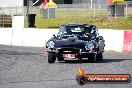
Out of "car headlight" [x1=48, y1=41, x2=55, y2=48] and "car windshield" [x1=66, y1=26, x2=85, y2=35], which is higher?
"car windshield" [x1=66, y1=26, x2=85, y2=35]

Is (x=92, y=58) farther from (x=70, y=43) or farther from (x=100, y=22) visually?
(x=100, y=22)

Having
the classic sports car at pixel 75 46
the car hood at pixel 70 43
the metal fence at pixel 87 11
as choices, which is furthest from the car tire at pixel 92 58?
the metal fence at pixel 87 11

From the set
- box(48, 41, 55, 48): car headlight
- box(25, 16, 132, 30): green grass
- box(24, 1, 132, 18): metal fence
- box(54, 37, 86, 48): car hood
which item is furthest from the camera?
box(24, 1, 132, 18): metal fence

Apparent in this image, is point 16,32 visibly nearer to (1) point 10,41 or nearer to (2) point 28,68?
(1) point 10,41

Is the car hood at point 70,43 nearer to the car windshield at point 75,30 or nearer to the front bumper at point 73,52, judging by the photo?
the front bumper at point 73,52

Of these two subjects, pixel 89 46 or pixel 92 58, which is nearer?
pixel 89 46

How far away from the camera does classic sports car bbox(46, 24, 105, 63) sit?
18.8 metres

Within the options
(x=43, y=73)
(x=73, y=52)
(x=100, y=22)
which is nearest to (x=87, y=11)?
(x=100, y=22)

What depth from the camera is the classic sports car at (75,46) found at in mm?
18766

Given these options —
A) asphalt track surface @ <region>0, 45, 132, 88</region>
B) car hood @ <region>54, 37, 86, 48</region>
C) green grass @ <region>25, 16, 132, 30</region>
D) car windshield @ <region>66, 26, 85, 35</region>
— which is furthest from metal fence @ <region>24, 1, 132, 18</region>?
asphalt track surface @ <region>0, 45, 132, 88</region>

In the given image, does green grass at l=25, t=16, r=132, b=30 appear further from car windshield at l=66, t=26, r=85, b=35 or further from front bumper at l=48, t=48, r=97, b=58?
front bumper at l=48, t=48, r=97, b=58

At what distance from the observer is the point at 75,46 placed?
61.9 feet

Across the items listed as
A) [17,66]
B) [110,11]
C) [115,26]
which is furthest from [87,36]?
[110,11]

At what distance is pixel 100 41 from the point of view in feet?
65.7
